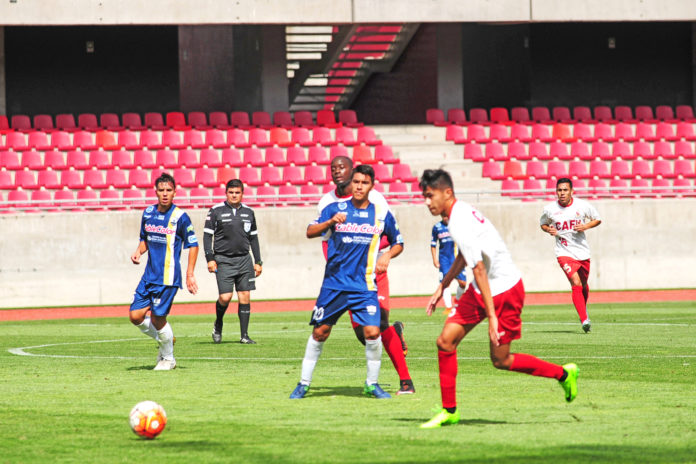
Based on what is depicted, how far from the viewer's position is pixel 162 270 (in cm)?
1215

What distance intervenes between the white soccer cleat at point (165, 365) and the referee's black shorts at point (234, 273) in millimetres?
3458

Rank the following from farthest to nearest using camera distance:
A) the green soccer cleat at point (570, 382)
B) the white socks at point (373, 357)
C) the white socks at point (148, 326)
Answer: the white socks at point (148, 326)
the white socks at point (373, 357)
the green soccer cleat at point (570, 382)

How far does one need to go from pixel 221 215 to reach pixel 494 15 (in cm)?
1640

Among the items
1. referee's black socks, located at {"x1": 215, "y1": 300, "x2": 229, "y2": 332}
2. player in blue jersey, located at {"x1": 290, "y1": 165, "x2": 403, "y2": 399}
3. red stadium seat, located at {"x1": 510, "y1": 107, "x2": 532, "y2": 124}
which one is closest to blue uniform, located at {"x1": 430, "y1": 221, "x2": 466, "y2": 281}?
referee's black socks, located at {"x1": 215, "y1": 300, "x2": 229, "y2": 332}

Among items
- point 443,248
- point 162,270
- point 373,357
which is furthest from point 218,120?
point 373,357

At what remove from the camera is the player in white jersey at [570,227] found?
1652 centimetres

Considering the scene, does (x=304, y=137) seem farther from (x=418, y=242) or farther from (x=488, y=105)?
(x=488, y=105)

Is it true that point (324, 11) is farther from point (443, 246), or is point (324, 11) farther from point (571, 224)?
point (571, 224)

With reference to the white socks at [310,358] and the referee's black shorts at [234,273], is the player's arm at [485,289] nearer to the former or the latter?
the white socks at [310,358]

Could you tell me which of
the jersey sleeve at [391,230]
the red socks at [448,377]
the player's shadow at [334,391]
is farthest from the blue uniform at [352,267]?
the red socks at [448,377]

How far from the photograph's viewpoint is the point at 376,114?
130 ft

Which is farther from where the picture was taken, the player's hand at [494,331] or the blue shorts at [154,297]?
the blue shorts at [154,297]

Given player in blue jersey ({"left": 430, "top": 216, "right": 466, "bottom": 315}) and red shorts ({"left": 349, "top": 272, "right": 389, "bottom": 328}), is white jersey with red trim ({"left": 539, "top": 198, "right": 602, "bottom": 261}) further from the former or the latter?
red shorts ({"left": 349, "top": 272, "right": 389, "bottom": 328})

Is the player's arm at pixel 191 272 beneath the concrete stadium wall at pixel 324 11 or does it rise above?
beneath
